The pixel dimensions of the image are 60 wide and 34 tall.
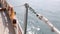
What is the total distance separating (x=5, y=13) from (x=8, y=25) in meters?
1.48

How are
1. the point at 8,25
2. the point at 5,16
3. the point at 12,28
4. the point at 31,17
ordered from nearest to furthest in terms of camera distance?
the point at 12,28, the point at 8,25, the point at 5,16, the point at 31,17

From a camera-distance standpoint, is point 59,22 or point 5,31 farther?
point 59,22

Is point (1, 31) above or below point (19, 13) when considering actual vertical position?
above

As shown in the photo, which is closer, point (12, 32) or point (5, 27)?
point (12, 32)

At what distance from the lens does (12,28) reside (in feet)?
17.1

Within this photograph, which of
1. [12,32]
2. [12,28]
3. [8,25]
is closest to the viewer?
[12,32]

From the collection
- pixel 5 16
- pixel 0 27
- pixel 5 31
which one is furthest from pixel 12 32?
pixel 5 16

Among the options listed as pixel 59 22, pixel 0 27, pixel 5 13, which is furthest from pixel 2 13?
pixel 59 22

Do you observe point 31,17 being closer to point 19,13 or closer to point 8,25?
point 19,13

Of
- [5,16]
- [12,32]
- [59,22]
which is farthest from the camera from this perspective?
[59,22]

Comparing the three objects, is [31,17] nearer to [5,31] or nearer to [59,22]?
[59,22]

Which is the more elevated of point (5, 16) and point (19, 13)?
point (5, 16)

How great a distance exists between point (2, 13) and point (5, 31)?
2.18 meters

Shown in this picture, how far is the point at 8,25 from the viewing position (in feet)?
18.3
